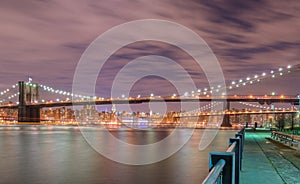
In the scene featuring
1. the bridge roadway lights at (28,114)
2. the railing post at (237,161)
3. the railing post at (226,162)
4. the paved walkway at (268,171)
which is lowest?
the bridge roadway lights at (28,114)

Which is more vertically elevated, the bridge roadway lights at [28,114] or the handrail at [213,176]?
the handrail at [213,176]

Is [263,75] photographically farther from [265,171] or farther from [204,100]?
[265,171]

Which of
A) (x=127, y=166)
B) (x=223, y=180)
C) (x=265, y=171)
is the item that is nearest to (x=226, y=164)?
(x=223, y=180)

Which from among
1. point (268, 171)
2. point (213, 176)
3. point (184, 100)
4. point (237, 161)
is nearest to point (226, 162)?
point (213, 176)

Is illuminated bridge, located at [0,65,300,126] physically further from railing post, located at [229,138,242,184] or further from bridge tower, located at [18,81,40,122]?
railing post, located at [229,138,242,184]

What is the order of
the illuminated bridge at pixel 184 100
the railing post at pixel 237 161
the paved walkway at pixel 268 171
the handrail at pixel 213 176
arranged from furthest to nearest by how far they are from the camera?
the illuminated bridge at pixel 184 100 < the paved walkway at pixel 268 171 < the railing post at pixel 237 161 < the handrail at pixel 213 176

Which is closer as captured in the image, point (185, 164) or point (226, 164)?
point (226, 164)

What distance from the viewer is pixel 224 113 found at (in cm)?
7844

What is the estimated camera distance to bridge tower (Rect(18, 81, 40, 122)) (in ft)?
325

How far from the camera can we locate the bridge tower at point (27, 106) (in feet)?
325

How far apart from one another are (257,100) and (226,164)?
90.0 meters

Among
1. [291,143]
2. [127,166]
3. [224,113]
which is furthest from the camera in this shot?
[224,113]

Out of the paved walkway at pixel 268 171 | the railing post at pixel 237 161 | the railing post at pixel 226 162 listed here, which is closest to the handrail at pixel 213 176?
the railing post at pixel 226 162

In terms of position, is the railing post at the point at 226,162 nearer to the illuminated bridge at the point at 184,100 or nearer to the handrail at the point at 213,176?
the handrail at the point at 213,176
